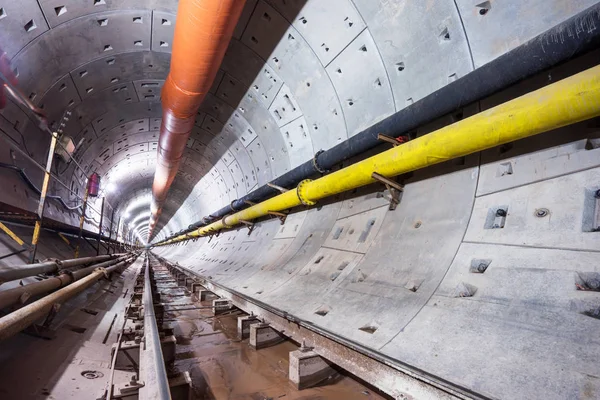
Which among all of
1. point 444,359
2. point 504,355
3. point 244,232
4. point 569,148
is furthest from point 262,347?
point 244,232

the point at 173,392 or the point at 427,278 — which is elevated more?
the point at 427,278

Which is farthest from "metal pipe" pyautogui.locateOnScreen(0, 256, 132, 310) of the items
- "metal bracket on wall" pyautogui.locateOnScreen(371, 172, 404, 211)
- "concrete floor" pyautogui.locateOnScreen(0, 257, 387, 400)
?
"metal bracket on wall" pyautogui.locateOnScreen(371, 172, 404, 211)

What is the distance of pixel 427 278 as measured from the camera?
2.70 metres

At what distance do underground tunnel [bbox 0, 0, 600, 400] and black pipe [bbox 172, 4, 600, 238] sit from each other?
1 centimetres

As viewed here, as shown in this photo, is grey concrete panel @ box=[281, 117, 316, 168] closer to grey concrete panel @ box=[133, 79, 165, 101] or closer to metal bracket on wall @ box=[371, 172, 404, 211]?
metal bracket on wall @ box=[371, 172, 404, 211]

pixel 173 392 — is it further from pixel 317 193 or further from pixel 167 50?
pixel 167 50

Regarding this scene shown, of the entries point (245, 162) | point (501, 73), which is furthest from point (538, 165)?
point (245, 162)

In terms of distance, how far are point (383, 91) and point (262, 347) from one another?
3.65 m

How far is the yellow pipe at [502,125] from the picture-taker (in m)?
1.85

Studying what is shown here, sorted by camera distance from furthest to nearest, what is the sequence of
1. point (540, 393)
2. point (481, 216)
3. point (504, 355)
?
point (481, 216), point (504, 355), point (540, 393)

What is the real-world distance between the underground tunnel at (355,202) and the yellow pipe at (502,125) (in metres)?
0.01

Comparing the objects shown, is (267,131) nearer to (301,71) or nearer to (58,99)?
(301,71)

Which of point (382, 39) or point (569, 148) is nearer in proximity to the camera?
point (569, 148)

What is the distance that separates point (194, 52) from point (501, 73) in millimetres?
3703
